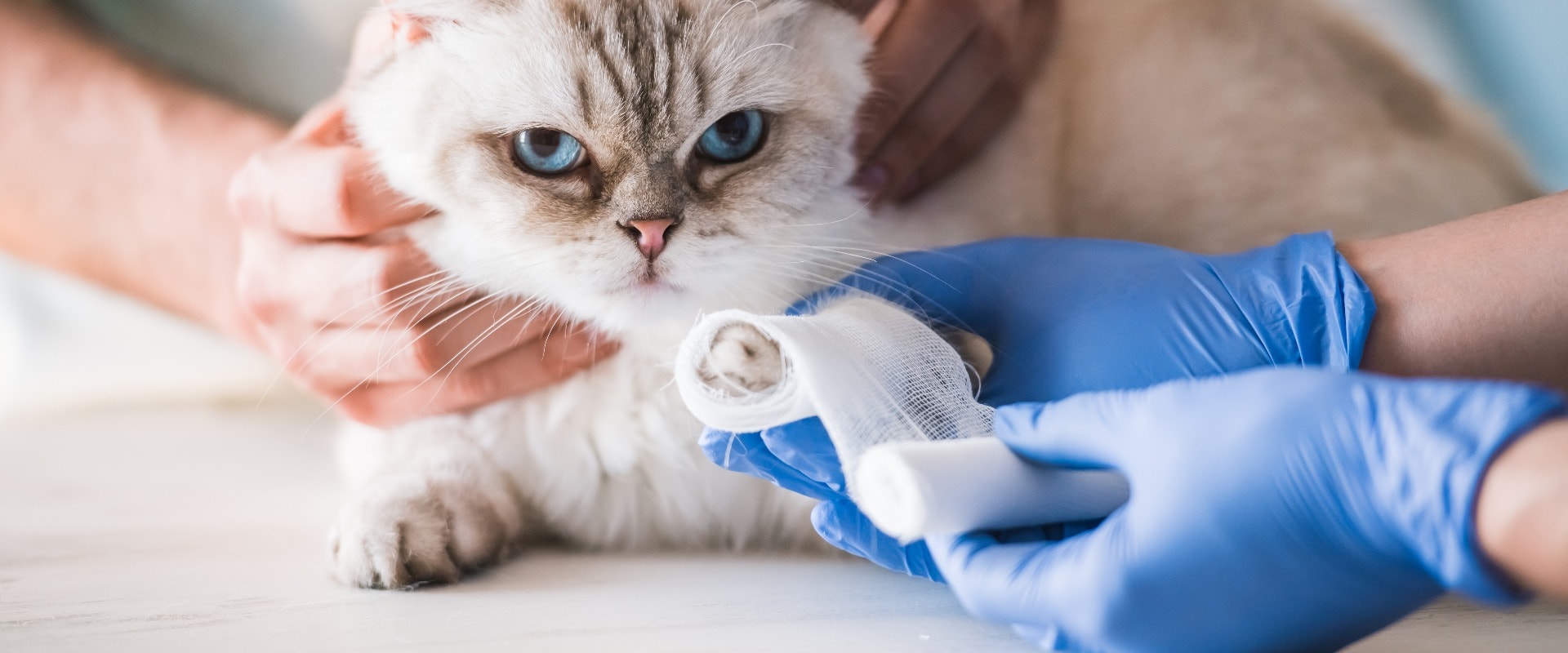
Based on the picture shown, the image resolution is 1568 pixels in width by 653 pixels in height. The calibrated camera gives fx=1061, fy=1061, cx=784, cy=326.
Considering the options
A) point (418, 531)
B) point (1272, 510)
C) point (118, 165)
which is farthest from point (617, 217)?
point (118, 165)

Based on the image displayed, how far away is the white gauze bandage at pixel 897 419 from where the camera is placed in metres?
0.81

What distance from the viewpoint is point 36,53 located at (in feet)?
6.68

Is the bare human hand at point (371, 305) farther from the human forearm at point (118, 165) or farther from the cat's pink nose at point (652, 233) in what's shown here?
the human forearm at point (118, 165)

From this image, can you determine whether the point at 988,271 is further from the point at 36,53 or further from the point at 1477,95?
the point at 36,53

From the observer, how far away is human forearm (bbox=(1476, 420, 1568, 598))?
60cm

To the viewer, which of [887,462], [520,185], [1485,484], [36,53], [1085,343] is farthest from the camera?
[36,53]

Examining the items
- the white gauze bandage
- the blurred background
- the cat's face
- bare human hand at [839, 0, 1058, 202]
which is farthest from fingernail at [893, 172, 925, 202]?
the blurred background

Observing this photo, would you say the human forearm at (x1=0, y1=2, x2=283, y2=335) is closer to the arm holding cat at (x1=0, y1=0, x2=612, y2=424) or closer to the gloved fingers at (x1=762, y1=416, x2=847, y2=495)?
the arm holding cat at (x1=0, y1=0, x2=612, y2=424)

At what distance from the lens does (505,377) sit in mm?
1426

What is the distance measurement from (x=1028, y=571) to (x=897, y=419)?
0.64ft

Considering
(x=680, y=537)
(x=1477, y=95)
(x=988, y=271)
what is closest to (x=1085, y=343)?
(x=988, y=271)

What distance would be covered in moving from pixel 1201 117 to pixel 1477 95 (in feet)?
2.28

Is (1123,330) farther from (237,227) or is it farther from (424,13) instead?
(237,227)

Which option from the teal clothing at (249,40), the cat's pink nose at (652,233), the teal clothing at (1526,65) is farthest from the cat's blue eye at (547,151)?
the teal clothing at (1526,65)
